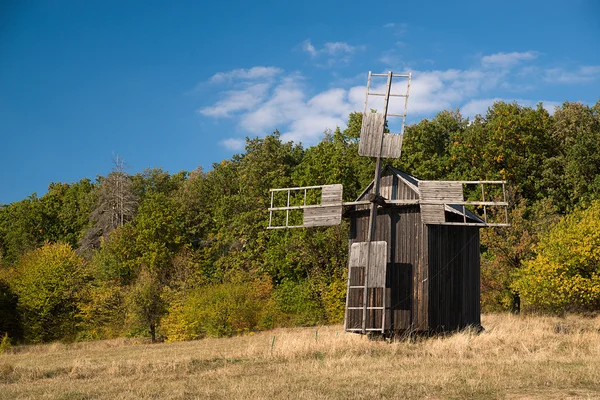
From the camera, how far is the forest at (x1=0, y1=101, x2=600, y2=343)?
37.1m

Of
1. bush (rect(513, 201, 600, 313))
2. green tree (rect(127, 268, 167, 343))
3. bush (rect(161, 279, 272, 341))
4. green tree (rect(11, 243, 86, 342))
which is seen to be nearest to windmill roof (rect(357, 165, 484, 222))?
bush (rect(513, 201, 600, 313))

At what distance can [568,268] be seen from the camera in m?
31.0

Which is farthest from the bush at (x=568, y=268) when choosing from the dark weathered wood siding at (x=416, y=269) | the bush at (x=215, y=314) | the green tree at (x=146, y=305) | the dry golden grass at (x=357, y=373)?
the green tree at (x=146, y=305)

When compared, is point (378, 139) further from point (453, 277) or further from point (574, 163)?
point (574, 163)

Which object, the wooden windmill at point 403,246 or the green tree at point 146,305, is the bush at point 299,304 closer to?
the green tree at point 146,305

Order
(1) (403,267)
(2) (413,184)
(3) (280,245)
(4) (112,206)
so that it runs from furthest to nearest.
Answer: (4) (112,206)
(3) (280,245)
(2) (413,184)
(1) (403,267)

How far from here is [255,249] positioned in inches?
1821

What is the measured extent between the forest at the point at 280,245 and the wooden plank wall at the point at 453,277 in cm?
782

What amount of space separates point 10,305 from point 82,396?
126 feet

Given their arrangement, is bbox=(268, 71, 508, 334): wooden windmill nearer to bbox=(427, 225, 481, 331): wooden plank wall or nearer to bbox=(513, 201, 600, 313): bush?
bbox=(427, 225, 481, 331): wooden plank wall

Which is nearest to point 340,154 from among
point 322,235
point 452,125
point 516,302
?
point 322,235

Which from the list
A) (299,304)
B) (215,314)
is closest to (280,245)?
(299,304)

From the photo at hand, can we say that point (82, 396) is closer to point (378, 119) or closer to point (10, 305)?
point (378, 119)

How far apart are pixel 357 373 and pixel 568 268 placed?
64.1ft
